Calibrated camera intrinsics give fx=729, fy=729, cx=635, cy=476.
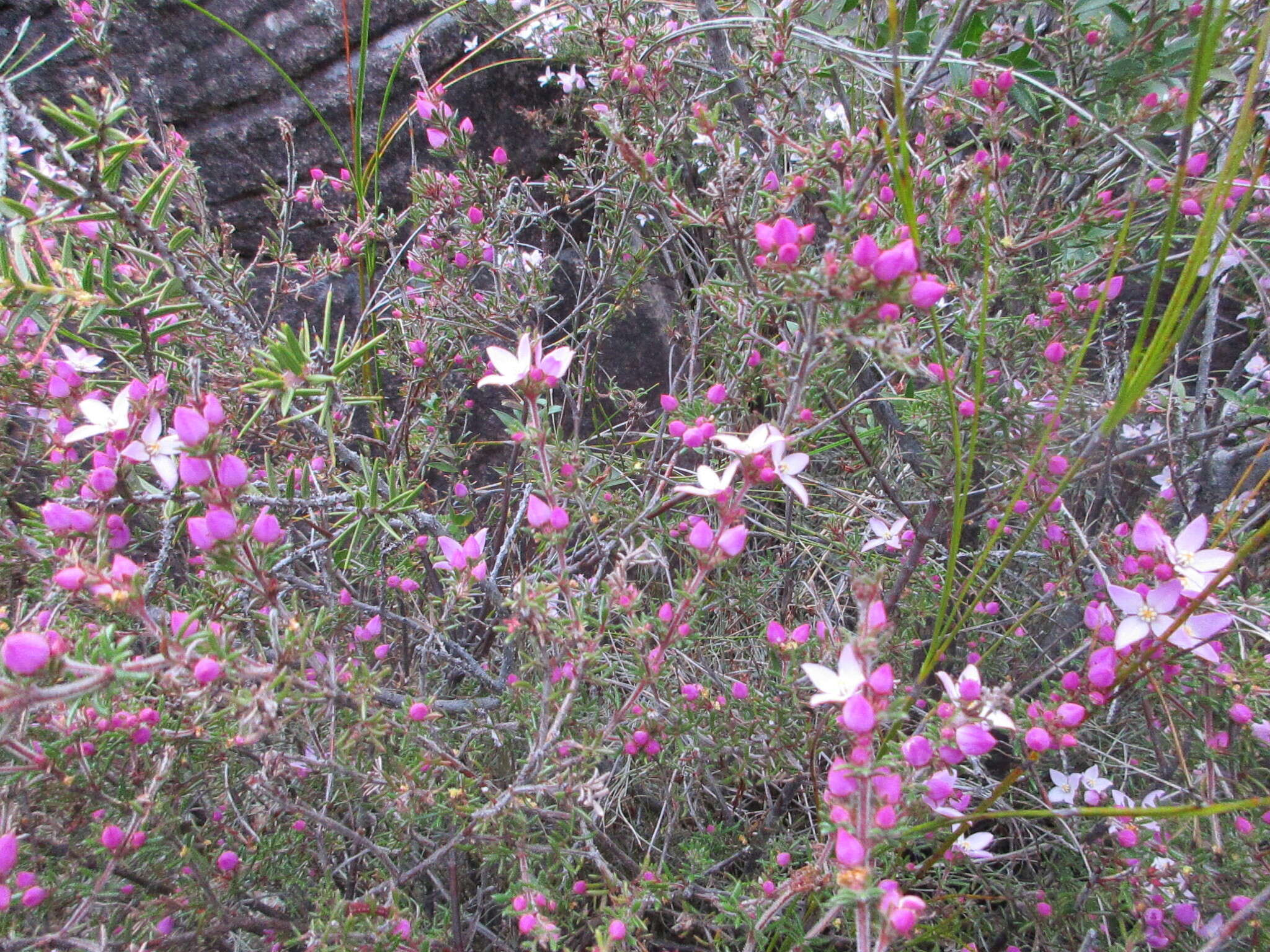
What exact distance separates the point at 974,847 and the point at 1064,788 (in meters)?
0.42

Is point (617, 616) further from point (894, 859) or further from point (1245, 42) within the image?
point (1245, 42)

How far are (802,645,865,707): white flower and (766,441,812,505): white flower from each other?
27 centimetres

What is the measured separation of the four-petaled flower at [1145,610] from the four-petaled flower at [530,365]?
112 centimetres

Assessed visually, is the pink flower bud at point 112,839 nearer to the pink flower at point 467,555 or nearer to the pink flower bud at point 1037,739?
the pink flower at point 467,555

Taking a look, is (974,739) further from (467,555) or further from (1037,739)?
(467,555)

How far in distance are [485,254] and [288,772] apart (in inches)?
60.2

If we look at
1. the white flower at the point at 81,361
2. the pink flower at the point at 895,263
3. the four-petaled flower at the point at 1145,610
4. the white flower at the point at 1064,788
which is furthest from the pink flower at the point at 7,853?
the white flower at the point at 1064,788

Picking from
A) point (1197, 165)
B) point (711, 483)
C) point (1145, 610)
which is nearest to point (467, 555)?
point (711, 483)

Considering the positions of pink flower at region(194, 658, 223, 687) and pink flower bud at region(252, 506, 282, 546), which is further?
pink flower bud at region(252, 506, 282, 546)

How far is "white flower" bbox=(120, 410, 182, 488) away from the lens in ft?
4.32

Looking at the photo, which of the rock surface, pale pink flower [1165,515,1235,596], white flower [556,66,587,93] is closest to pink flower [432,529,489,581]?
pale pink flower [1165,515,1235,596]

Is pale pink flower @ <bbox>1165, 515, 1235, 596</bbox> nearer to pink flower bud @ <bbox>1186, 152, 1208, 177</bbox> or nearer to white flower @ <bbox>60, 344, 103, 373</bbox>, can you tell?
pink flower bud @ <bbox>1186, 152, 1208, 177</bbox>

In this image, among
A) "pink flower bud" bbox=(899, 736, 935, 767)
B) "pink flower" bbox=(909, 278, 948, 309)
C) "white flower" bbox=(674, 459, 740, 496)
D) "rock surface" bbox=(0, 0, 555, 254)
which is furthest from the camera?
"rock surface" bbox=(0, 0, 555, 254)

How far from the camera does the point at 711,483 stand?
4.50 feet
